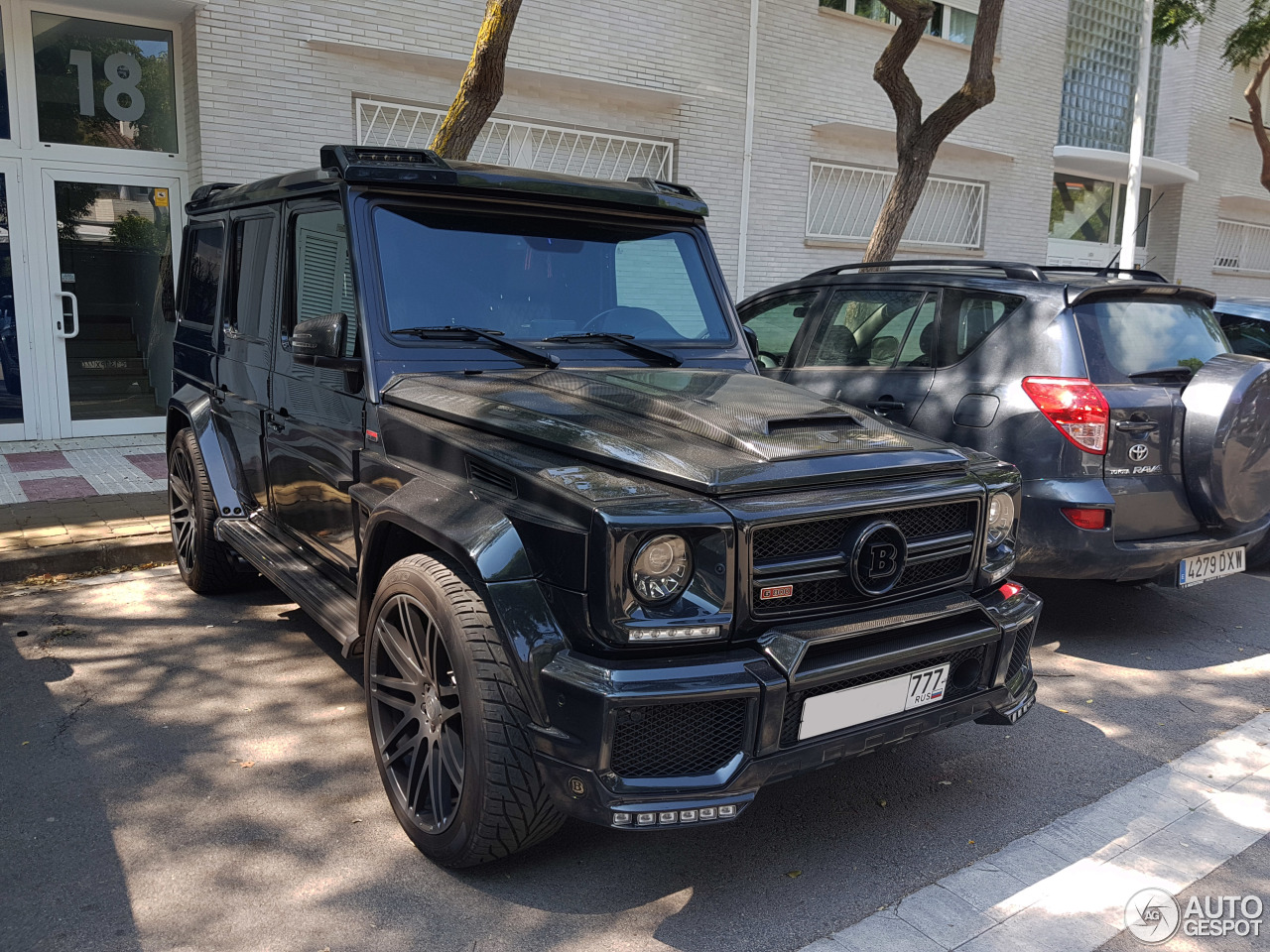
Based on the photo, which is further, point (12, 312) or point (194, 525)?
point (12, 312)

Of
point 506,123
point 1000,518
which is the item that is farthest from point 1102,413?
point 506,123

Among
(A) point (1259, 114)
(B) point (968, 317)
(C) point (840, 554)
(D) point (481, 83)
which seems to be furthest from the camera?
(A) point (1259, 114)

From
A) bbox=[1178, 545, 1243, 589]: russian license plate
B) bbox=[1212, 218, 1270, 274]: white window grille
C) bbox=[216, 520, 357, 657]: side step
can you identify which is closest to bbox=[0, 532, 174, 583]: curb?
bbox=[216, 520, 357, 657]: side step

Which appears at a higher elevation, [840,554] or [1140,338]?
[1140,338]

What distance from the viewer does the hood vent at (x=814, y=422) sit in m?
3.07

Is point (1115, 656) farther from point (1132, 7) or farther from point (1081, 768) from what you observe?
point (1132, 7)

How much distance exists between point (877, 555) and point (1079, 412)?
7.81ft

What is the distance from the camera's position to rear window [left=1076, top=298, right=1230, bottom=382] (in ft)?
15.9

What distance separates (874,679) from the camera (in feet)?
9.11

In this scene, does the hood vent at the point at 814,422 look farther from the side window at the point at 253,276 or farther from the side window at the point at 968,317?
the side window at the point at 253,276

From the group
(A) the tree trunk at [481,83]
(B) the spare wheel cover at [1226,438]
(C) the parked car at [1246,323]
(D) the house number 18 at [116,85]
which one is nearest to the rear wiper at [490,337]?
(B) the spare wheel cover at [1226,438]

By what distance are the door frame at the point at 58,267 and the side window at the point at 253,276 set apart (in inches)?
197

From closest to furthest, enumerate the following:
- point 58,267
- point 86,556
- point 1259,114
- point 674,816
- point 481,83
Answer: point 674,816
point 86,556
point 481,83
point 58,267
point 1259,114

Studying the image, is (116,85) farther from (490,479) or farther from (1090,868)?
(1090,868)
